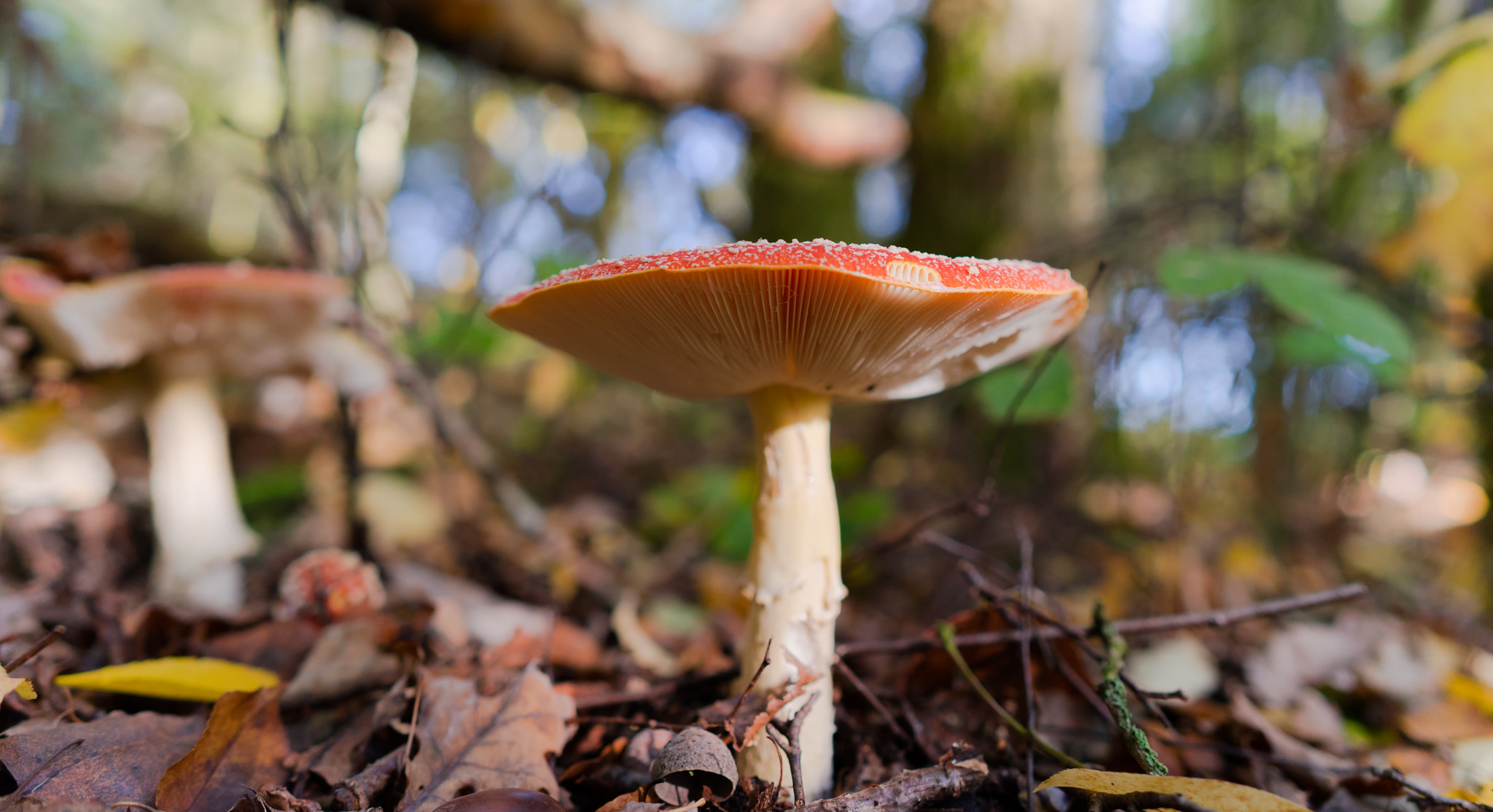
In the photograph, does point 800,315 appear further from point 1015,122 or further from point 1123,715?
point 1015,122

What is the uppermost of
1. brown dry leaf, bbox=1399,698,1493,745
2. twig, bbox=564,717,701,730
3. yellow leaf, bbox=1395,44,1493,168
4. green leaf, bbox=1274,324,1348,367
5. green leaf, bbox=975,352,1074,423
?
yellow leaf, bbox=1395,44,1493,168

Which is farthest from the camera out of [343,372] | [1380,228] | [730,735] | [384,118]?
[1380,228]

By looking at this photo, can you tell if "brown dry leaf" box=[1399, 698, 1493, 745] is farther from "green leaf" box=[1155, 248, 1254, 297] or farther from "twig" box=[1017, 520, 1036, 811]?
"green leaf" box=[1155, 248, 1254, 297]

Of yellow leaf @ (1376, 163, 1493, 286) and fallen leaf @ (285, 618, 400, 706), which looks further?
yellow leaf @ (1376, 163, 1493, 286)

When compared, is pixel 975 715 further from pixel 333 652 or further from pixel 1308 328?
pixel 1308 328

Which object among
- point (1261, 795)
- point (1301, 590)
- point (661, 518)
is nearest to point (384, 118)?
point (661, 518)

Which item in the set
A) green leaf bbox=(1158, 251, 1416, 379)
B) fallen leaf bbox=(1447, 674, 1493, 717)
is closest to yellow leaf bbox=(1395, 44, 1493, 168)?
green leaf bbox=(1158, 251, 1416, 379)
